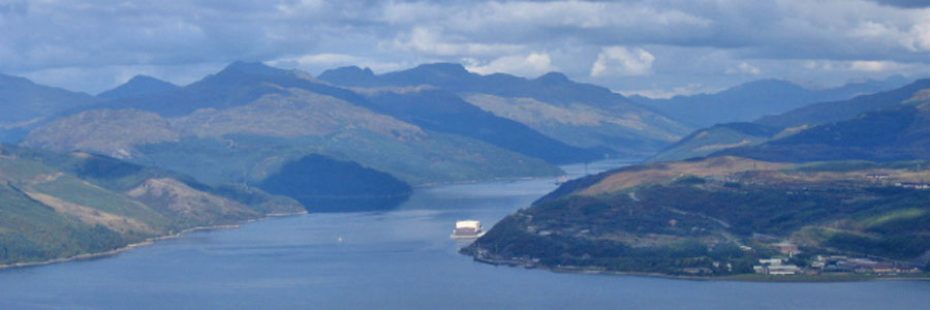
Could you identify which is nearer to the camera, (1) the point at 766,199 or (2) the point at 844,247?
(2) the point at 844,247

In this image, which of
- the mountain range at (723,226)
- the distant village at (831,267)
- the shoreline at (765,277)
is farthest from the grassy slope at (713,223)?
the distant village at (831,267)

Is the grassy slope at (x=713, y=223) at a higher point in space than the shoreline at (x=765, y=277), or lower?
higher

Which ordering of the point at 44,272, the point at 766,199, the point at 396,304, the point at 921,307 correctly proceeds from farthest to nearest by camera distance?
1. the point at 766,199
2. the point at 44,272
3. the point at 396,304
4. the point at 921,307

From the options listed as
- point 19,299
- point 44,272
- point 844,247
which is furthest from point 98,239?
point 844,247

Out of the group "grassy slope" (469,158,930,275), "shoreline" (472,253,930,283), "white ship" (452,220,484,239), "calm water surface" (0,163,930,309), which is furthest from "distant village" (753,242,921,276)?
"white ship" (452,220,484,239)

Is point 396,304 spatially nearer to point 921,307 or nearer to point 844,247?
point 921,307

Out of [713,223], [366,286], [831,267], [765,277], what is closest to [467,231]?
[713,223]

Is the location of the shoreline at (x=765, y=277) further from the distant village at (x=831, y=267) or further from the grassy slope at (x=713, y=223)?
the distant village at (x=831, y=267)
